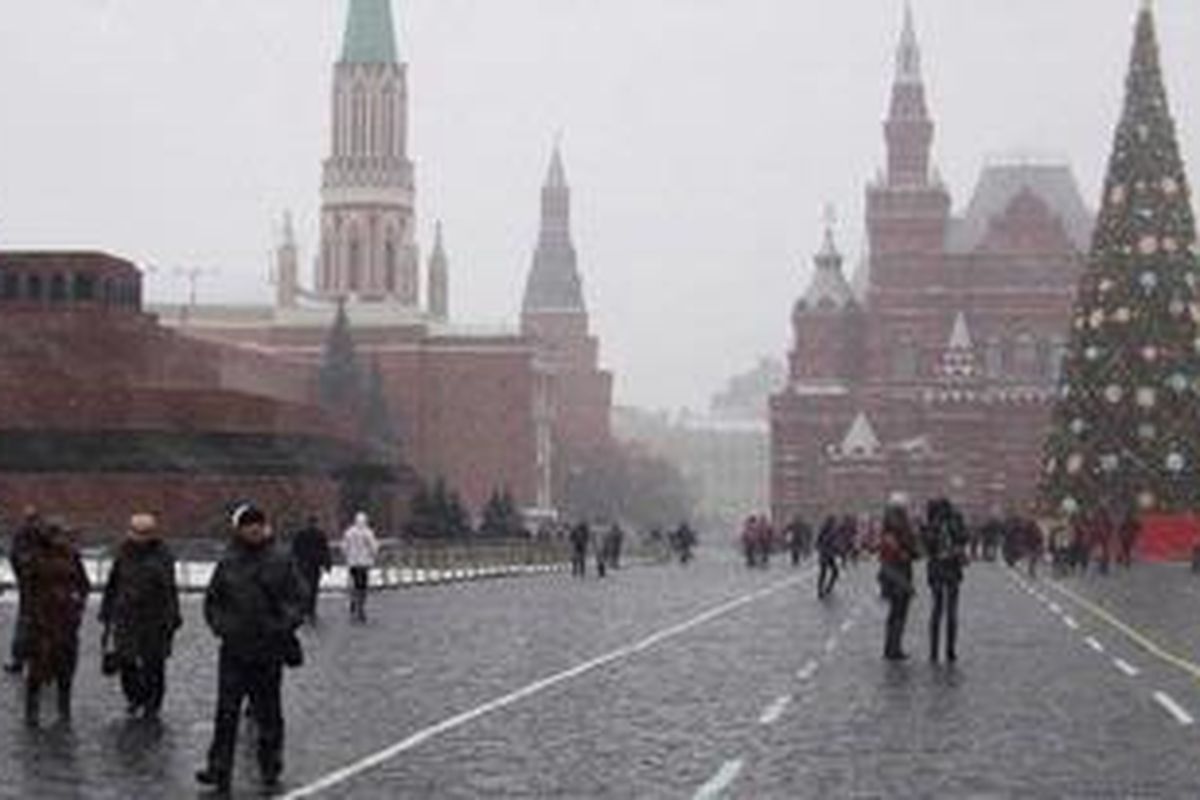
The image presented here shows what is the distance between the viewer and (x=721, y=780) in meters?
13.4

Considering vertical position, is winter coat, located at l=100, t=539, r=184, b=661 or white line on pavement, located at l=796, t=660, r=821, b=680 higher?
winter coat, located at l=100, t=539, r=184, b=661

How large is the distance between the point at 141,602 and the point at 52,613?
2.44 ft

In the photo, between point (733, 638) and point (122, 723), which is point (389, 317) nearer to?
point (733, 638)

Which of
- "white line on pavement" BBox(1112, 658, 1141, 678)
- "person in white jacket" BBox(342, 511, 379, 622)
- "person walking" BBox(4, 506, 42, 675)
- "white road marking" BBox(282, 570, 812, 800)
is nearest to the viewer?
"white road marking" BBox(282, 570, 812, 800)

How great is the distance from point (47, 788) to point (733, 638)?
A: 15.9 metres

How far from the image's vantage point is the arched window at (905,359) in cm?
13238

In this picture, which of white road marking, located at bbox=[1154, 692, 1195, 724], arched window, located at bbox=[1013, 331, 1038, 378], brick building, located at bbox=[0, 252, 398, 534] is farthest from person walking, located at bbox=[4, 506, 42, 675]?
arched window, located at bbox=[1013, 331, 1038, 378]

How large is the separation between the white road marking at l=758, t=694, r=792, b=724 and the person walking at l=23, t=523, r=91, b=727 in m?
4.73

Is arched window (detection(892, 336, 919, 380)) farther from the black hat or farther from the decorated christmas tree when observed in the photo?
the black hat

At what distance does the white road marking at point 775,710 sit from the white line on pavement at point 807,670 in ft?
7.36

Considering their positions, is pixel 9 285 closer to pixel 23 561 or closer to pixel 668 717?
pixel 23 561

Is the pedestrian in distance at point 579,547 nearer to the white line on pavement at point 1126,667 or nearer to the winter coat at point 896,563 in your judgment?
the winter coat at point 896,563

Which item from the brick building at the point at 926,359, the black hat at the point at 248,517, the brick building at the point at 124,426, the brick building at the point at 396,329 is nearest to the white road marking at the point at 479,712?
the black hat at the point at 248,517

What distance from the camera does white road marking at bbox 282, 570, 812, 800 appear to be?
13312mm
